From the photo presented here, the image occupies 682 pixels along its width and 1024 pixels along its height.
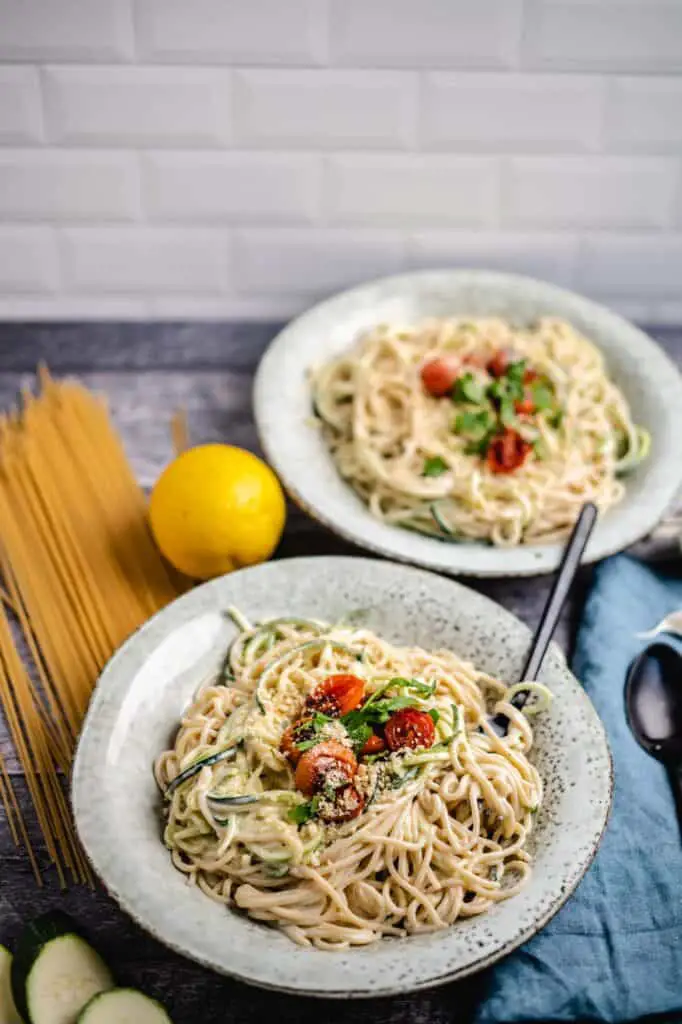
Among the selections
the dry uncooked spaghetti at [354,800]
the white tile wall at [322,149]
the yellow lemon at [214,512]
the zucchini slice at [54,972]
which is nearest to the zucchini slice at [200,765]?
the dry uncooked spaghetti at [354,800]

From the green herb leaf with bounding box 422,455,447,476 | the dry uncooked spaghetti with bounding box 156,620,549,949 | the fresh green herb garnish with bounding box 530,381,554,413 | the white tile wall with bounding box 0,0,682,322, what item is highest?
the white tile wall with bounding box 0,0,682,322

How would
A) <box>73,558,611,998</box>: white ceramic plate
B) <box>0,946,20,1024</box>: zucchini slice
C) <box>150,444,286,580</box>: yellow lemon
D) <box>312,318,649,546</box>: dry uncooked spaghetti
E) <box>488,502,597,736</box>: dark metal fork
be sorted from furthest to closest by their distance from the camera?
<box>312,318,649,546</box>: dry uncooked spaghetti
<box>150,444,286,580</box>: yellow lemon
<box>488,502,597,736</box>: dark metal fork
<box>0,946,20,1024</box>: zucchini slice
<box>73,558,611,998</box>: white ceramic plate

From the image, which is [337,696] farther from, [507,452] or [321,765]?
[507,452]

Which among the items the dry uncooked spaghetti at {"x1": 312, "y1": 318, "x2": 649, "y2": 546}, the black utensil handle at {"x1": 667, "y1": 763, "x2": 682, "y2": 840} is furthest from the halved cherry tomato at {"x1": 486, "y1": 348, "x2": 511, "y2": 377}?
the black utensil handle at {"x1": 667, "y1": 763, "x2": 682, "y2": 840}

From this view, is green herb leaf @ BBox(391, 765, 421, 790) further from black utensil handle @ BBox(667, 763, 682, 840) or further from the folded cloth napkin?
black utensil handle @ BBox(667, 763, 682, 840)

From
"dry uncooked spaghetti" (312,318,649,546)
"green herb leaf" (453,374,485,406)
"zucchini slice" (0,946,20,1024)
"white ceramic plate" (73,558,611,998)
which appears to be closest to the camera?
"white ceramic plate" (73,558,611,998)

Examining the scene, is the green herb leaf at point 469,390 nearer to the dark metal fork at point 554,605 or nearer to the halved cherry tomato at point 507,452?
the halved cherry tomato at point 507,452
